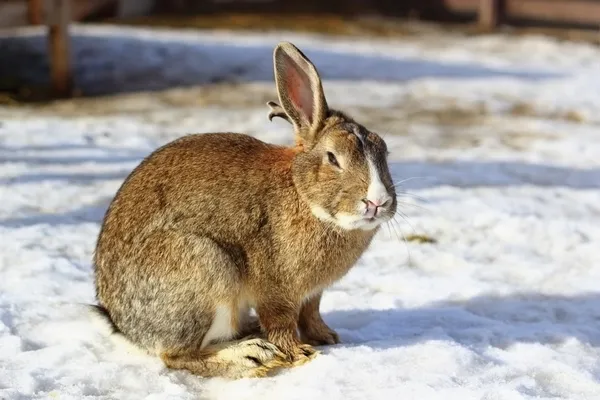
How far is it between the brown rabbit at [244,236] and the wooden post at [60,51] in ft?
19.1

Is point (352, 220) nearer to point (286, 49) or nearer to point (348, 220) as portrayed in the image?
point (348, 220)

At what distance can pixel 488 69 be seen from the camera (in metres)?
11.0

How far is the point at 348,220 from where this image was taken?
3637mm

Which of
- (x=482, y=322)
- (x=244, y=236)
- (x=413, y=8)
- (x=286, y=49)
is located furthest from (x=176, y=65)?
(x=244, y=236)

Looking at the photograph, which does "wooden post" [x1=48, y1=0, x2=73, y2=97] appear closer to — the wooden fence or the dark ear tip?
the wooden fence

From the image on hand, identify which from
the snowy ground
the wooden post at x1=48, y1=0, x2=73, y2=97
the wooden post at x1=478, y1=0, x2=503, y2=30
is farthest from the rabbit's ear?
the wooden post at x1=478, y1=0, x2=503, y2=30

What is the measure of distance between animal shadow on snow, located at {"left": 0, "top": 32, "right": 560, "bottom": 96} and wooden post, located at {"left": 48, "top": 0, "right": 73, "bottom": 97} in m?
0.31

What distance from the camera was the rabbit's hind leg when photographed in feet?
12.3

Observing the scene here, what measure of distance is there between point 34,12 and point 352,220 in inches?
290

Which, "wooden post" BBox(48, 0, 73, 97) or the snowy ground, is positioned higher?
"wooden post" BBox(48, 0, 73, 97)

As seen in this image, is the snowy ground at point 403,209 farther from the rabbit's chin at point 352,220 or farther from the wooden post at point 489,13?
the wooden post at point 489,13

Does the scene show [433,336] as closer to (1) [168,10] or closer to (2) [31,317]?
(2) [31,317]

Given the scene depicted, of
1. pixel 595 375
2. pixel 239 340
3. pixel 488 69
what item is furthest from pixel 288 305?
pixel 488 69

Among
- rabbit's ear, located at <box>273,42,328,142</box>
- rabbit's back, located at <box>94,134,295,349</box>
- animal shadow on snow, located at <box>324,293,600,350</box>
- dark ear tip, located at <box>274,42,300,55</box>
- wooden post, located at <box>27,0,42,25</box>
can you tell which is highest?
dark ear tip, located at <box>274,42,300,55</box>
